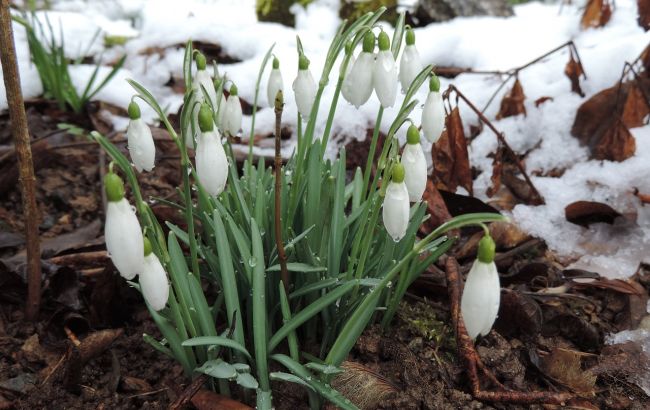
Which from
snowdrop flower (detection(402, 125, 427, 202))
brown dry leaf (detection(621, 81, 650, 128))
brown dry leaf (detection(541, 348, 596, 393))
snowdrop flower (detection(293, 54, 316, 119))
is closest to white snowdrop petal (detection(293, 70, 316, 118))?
snowdrop flower (detection(293, 54, 316, 119))

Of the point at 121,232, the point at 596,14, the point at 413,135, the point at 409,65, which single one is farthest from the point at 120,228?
the point at 596,14

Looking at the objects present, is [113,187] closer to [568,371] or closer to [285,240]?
[285,240]

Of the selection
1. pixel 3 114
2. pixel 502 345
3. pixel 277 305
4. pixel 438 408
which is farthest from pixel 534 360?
pixel 3 114

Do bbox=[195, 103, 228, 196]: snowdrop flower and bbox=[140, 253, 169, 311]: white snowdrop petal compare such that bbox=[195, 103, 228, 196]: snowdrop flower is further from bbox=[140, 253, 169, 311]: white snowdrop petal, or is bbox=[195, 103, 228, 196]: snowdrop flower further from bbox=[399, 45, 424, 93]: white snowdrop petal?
bbox=[399, 45, 424, 93]: white snowdrop petal

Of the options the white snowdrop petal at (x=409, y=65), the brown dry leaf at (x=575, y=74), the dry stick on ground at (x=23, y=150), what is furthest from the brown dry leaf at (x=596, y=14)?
the dry stick on ground at (x=23, y=150)

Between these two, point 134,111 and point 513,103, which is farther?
point 513,103

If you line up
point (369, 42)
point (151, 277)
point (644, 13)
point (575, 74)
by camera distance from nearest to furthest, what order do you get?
point (151, 277) → point (369, 42) → point (644, 13) → point (575, 74)
